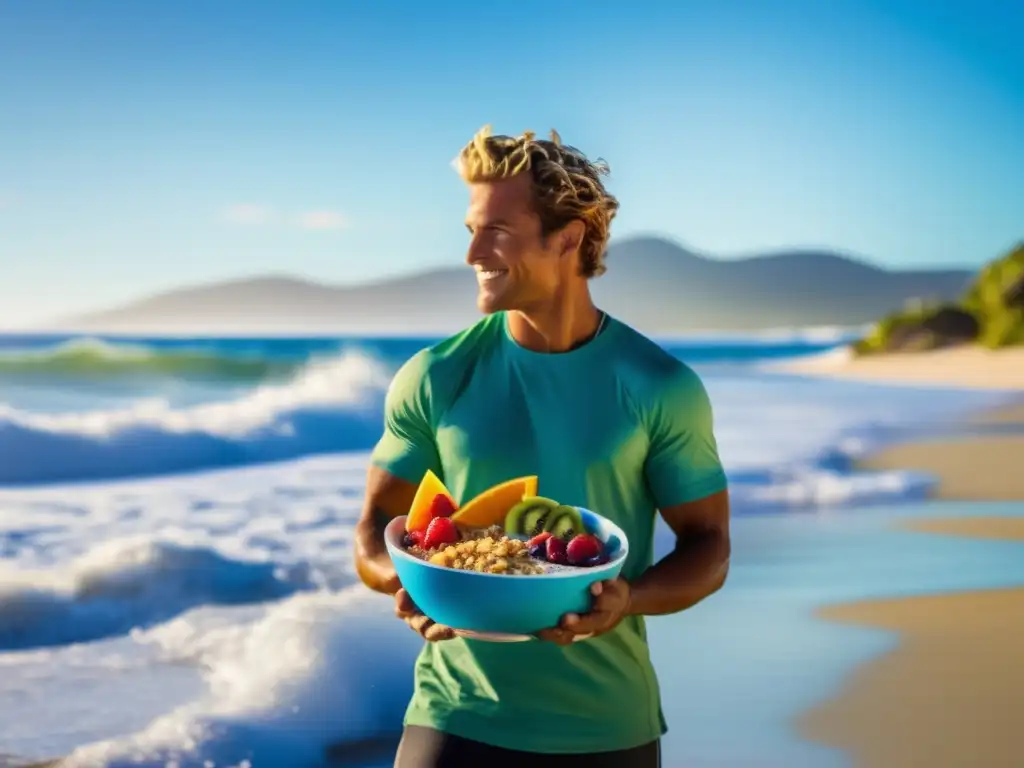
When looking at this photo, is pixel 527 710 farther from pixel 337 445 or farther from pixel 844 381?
pixel 844 381

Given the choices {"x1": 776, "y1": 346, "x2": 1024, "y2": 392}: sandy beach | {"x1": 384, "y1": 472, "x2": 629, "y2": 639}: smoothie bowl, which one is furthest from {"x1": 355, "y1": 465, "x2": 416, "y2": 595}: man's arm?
{"x1": 776, "y1": 346, "x2": 1024, "y2": 392}: sandy beach

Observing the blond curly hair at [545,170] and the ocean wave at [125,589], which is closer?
the blond curly hair at [545,170]

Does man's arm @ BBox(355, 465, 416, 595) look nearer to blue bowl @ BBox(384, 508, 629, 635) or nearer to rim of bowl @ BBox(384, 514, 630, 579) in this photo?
rim of bowl @ BBox(384, 514, 630, 579)

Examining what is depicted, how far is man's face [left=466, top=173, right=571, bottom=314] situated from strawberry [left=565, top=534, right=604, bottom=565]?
38 cm

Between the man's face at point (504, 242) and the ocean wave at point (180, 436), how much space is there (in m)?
12.1

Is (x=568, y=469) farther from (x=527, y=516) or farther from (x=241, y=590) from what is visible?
(x=241, y=590)

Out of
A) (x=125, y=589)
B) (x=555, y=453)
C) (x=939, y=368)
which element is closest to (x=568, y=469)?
(x=555, y=453)

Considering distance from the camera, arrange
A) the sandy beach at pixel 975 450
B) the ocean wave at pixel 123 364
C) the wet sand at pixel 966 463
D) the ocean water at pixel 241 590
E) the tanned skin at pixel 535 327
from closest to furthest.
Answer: the tanned skin at pixel 535 327 → the ocean water at pixel 241 590 → the wet sand at pixel 966 463 → the sandy beach at pixel 975 450 → the ocean wave at pixel 123 364

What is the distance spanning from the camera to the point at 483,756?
1925 millimetres

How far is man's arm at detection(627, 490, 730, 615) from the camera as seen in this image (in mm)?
1854

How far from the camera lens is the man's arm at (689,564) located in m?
1.85

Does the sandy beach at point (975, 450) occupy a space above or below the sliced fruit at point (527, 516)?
below

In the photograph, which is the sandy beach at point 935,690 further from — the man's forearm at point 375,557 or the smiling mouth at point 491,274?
the smiling mouth at point 491,274

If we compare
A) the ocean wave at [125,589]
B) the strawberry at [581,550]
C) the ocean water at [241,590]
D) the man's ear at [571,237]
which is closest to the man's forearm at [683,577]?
the strawberry at [581,550]
